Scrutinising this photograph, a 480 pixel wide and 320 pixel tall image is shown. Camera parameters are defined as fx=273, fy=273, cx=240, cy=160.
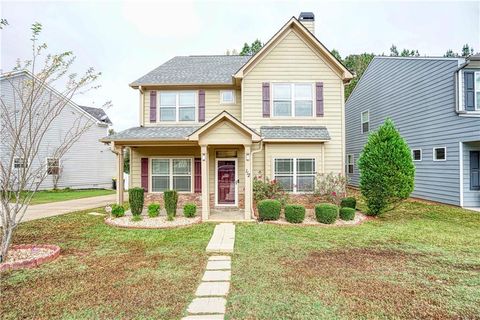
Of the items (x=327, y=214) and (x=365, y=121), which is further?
(x=365, y=121)

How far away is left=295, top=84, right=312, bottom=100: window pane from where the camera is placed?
12203 mm

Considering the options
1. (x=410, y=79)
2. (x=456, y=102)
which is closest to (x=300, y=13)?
(x=410, y=79)

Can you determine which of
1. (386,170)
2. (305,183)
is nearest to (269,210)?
(305,183)

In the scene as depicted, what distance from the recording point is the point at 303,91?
12.2 metres

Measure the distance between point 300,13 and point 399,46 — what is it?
121ft

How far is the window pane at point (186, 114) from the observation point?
42.5ft

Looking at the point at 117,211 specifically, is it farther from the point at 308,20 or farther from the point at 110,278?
the point at 308,20

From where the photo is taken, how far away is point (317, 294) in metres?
4.13

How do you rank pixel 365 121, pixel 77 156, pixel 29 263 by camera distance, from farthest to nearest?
1. pixel 77 156
2. pixel 365 121
3. pixel 29 263

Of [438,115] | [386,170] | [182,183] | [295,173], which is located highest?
[438,115]

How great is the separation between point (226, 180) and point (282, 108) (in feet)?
13.4

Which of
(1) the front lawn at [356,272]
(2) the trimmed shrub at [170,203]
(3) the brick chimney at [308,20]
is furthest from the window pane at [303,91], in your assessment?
(2) the trimmed shrub at [170,203]

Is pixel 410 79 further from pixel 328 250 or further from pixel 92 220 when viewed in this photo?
pixel 92 220

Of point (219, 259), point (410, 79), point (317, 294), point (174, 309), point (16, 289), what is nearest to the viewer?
point (174, 309)
